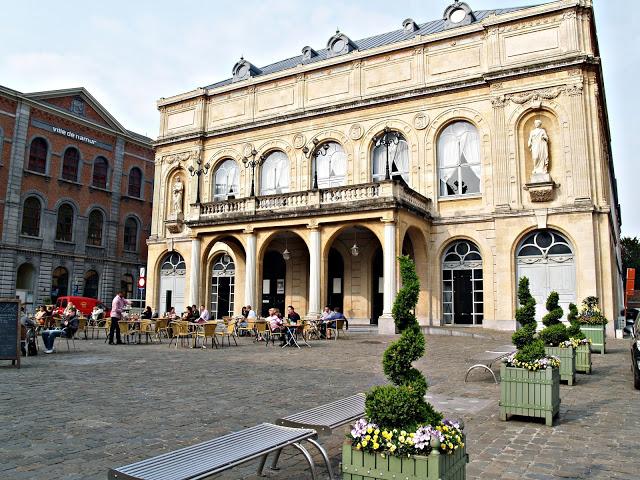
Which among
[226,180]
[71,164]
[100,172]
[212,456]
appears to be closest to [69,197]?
[71,164]

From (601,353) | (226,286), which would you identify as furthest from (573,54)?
(226,286)

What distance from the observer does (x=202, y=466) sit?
3482 millimetres

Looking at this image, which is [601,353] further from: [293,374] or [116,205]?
[116,205]

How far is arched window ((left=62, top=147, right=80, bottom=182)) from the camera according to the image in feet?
129

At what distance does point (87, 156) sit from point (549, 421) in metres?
41.3

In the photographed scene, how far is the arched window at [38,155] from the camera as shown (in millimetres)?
37250

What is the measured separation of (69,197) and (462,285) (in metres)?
30.1

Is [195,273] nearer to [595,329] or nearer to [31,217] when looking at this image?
[31,217]

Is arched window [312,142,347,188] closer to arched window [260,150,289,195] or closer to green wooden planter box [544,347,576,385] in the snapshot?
arched window [260,150,289,195]

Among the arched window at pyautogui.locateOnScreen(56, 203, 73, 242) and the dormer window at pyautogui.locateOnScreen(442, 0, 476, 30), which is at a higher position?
the dormer window at pyautogui.locateOnScreen(442, 0, 476, 30)

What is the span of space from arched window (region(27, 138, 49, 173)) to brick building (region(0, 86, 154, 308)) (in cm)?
7

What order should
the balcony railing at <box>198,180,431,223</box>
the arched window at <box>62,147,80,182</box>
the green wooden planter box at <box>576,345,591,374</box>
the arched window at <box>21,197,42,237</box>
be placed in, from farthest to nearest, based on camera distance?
the arched window at <box>62,147,80,182</box> → the arched window at <box>21,197,42,237</box> → the balcony railing at <box>198,180,431,223</box> → the green wooden planter box at <box>576,345,591,374</box>

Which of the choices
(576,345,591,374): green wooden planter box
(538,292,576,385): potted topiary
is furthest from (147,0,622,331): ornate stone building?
(538,292,576,385): potted topiary

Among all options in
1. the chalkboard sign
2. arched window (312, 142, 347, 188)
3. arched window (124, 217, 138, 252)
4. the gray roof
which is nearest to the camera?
the chalkboard sign
